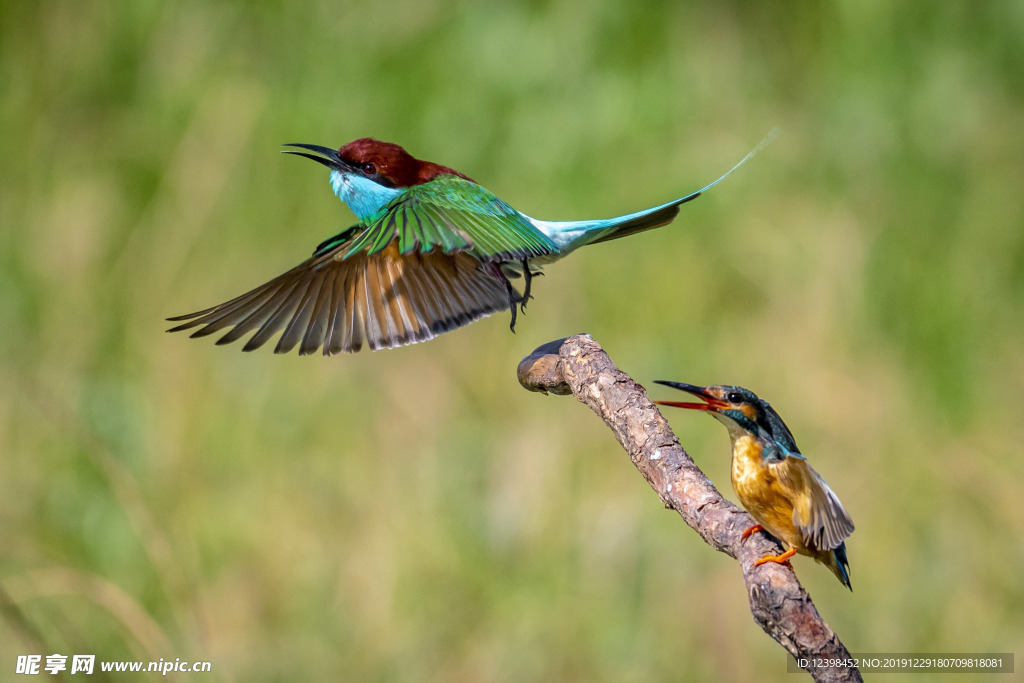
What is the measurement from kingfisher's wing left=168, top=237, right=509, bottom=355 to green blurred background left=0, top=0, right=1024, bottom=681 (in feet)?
2.81

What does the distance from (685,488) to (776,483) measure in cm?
28

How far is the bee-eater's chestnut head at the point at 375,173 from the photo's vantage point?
3086mm

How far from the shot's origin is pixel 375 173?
3.11m

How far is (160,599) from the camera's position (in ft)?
14.7

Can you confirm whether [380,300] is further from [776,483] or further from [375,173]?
[776,483]

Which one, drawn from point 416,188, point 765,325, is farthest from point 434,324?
point 765,325

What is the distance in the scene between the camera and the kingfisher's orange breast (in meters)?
2.10

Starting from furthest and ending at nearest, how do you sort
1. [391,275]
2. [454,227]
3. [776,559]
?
[391,275], [454,227], [776,559]

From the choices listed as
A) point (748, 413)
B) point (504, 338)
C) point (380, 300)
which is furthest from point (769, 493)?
point (504, 338)

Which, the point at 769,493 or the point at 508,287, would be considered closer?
the point at 769,493

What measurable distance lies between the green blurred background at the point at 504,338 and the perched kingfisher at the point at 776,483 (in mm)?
1651

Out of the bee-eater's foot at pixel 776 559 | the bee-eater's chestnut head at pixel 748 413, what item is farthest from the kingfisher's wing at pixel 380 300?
the bee-eater's foot at pixel 776 559
